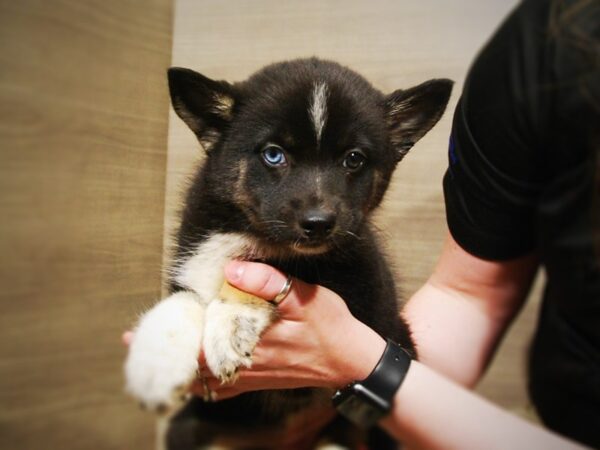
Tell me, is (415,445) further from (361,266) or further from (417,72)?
(417,72)

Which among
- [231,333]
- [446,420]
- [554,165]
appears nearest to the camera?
[554,165]

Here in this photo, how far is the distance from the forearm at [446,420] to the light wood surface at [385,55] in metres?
0.05

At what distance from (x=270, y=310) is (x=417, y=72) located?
710mm

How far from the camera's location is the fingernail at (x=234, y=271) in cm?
123

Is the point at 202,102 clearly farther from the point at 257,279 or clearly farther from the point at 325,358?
the point at 325,358

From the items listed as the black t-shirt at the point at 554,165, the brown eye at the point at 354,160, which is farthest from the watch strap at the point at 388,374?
the brown eye at the point at 354,160

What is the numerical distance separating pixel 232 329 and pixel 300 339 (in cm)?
19

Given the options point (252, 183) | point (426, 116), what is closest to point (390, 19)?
point (426, 116)

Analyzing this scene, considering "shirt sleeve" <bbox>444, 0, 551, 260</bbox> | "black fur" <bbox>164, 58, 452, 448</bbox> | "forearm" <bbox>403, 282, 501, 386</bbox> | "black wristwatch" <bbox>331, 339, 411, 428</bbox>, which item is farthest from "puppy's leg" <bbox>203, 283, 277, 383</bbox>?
"shirt sleeve" <bbox>444, 0, 551, 260</bbox>

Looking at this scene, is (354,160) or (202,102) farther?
(354,160)

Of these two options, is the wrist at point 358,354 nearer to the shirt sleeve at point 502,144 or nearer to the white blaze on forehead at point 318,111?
the shirt sleeve at point 502,144

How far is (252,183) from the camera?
135cm

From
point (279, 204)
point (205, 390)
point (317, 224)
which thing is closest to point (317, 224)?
point (317, 224)

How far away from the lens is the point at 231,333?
115 centimetres
